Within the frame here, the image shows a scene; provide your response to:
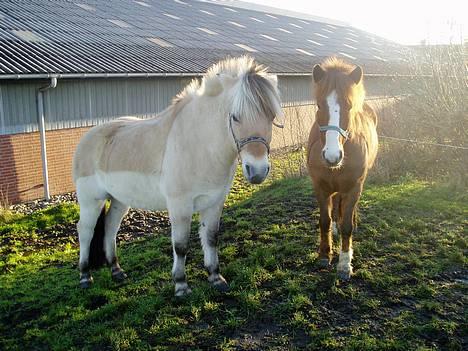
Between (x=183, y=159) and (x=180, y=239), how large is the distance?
2.59ft

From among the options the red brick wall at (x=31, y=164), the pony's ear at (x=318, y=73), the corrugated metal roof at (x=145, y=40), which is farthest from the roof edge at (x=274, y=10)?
the pony's ear at (x=318, y=73)

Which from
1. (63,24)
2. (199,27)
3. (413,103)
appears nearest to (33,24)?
(63,24)

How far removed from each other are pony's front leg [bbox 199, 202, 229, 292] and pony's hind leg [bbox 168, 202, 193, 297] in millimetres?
259

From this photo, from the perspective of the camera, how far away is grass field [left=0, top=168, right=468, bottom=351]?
3.52 meters

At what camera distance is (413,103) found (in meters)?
10.5

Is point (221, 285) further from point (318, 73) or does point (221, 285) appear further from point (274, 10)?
point (274, 10)

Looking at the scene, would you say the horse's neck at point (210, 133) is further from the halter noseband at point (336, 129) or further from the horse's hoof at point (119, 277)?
the horse's hoof at point (119, 277)

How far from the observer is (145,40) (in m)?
15.2

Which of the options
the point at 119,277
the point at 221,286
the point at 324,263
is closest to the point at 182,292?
the point at 221,286

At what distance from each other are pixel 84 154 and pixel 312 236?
120 inches

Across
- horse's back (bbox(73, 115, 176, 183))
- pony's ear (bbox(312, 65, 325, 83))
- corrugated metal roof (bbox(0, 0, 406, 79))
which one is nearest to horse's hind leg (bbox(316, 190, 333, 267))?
A: pony's ear (bbox(312, 65, 325, 83))

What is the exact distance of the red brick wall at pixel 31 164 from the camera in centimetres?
946

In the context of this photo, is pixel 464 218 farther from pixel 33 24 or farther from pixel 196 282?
pixel 33 24

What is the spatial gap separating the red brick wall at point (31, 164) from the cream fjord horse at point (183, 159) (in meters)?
5.03
